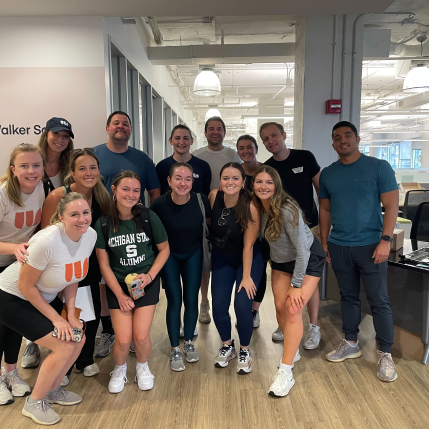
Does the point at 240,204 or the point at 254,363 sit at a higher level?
the point at 240,204

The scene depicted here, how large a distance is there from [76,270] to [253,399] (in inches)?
52.5

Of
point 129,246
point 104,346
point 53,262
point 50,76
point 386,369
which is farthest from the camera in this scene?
point 50,76

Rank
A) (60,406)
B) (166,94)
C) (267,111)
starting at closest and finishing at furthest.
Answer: (60,406) → (166,94) → (267,111)

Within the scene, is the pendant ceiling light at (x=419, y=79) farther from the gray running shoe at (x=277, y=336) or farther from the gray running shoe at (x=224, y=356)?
the gray running shoe at (x=224, y=356)

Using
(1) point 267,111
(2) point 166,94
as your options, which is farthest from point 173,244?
(1) point 267,111

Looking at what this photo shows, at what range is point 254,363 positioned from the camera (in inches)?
106

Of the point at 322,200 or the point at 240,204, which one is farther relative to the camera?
the point at 322,200

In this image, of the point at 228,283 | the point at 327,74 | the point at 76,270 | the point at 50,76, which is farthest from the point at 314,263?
the point at 50,76

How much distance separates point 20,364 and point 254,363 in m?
1.73

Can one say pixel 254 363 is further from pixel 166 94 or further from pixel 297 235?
pixel 166 94

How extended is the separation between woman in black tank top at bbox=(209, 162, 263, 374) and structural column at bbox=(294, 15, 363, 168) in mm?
2102

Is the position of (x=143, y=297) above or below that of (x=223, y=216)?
below

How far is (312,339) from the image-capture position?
2930mm

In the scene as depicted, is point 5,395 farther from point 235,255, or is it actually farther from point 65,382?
point 235,255
